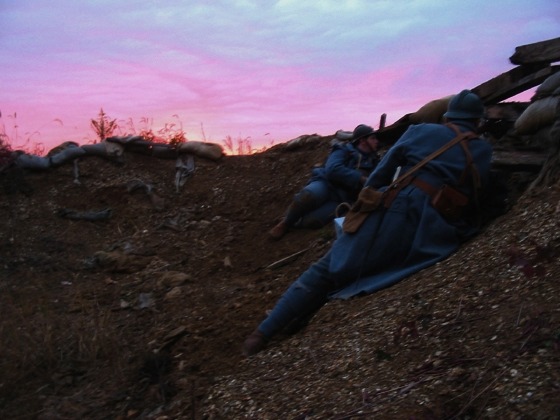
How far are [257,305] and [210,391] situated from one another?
1586 millimetres

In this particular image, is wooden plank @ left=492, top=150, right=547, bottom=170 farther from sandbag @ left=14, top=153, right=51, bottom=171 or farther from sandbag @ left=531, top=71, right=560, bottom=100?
sandbag @ left=14, top=153, right=51, bottom=171

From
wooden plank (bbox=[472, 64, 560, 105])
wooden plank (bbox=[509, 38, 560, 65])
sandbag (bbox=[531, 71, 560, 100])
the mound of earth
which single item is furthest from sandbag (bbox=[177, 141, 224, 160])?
sandbag (bbox=[531, 71, 560, 100])

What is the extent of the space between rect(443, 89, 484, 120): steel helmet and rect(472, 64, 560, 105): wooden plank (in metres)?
1.56

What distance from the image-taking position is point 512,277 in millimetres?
4219

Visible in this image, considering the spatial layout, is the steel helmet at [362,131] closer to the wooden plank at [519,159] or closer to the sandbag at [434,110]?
the sandbag at [434,110]

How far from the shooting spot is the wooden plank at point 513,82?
6.83 metres

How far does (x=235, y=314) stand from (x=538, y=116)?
8.74 ft

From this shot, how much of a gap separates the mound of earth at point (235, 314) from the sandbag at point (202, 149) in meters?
0.36

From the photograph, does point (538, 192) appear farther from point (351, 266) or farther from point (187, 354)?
point (187, 354)

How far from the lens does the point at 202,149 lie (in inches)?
435

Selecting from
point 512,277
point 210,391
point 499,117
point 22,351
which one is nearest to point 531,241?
point 512,277

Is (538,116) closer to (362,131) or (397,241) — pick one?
(397,241)

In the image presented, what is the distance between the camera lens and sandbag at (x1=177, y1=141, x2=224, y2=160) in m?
11.0

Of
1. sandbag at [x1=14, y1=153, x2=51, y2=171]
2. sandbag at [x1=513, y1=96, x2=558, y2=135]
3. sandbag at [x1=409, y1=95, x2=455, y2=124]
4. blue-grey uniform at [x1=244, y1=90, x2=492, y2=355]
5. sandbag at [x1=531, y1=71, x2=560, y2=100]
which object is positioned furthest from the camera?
sandbag at [x1=14, y1=153, x2=51, y2=171]
